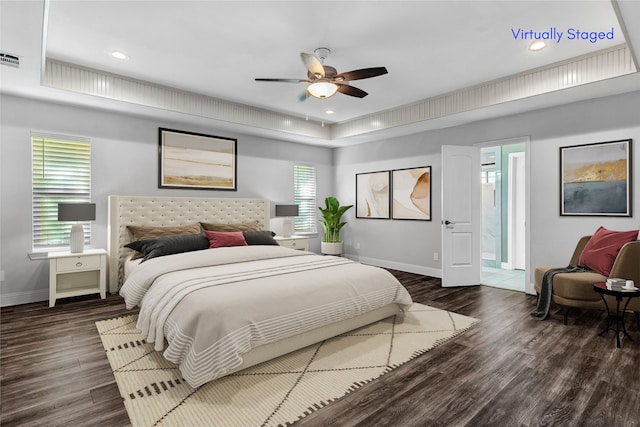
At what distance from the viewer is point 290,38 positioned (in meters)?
3.25

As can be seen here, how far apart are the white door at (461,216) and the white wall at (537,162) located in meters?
0.44

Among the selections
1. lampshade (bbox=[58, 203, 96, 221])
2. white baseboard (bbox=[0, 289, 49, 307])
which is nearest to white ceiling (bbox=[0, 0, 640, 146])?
lampshade (bbox=[58, 203, 96, 221])

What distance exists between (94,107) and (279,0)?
3.27 metres

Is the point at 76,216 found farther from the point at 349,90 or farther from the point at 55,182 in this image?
the point at 349,90

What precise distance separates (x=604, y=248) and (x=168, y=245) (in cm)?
492

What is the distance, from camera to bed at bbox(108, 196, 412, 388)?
89.7 inches

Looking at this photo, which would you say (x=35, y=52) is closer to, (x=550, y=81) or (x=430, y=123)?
(x=430, y=123)

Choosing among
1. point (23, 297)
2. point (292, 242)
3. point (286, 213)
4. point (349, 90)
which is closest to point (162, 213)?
point (23, 297)

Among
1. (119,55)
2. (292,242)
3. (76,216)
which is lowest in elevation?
(292,242)

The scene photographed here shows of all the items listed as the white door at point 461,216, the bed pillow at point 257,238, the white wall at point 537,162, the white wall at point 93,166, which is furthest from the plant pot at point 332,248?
the white door at point 461,216

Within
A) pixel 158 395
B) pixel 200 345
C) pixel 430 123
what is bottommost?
pixel 158 395

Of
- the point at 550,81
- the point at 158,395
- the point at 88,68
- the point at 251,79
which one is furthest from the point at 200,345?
the point at 550,81

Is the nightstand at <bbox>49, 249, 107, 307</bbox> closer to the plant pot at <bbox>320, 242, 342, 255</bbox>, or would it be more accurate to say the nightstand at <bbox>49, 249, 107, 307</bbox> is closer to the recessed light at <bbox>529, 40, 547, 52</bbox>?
the plant pot at <bbox>320, 242, 342, 255</bbox>

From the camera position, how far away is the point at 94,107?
4500mm
